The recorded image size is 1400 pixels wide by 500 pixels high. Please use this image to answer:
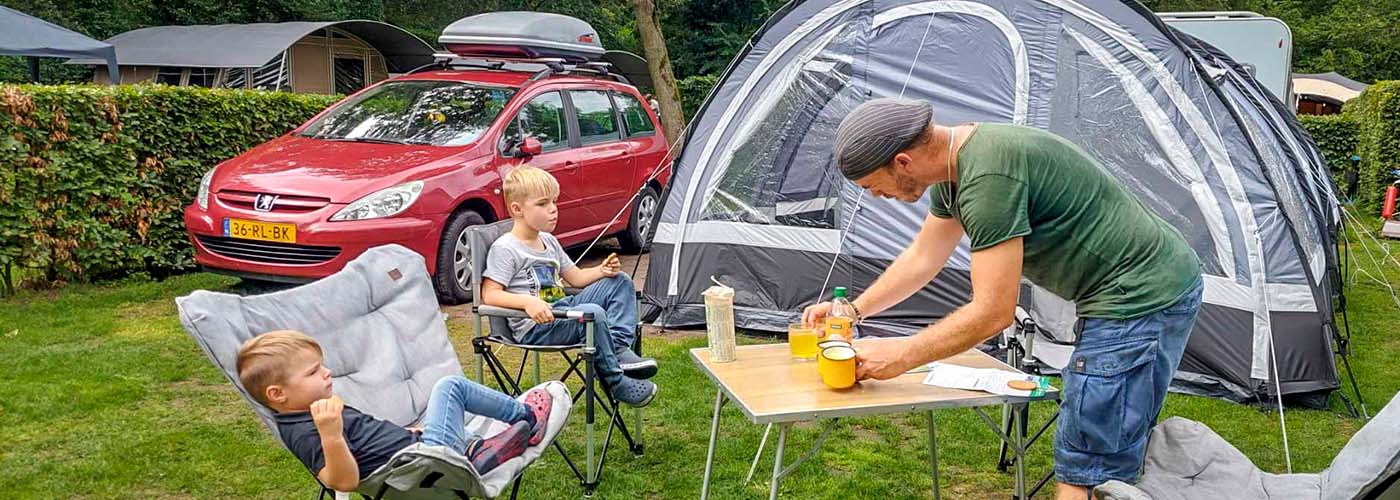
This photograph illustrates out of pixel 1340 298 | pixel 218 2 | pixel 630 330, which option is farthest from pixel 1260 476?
pixel 218 2

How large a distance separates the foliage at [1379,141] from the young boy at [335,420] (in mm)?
11865

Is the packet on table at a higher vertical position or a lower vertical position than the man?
lower

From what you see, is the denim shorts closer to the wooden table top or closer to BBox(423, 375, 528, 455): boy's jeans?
the wooden table top

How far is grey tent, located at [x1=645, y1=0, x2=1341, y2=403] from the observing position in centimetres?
474

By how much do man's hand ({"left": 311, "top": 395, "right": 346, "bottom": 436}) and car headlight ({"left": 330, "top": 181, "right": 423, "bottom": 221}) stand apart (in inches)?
146

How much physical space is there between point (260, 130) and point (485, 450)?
592 cm

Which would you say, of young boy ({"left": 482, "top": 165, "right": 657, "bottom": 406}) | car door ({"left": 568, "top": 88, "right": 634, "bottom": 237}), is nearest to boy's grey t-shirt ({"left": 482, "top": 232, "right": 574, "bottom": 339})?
young boy ({"left": 482, "top": 165, "right": 657, "bottom": 406})

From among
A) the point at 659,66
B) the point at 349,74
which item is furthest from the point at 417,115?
the point at 349,74

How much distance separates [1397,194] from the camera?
35.1 ft

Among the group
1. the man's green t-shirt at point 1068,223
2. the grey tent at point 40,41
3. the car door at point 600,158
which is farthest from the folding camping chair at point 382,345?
the grey tent at point 40,41

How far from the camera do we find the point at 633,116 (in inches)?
333

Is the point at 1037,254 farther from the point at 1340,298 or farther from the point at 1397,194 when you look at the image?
the point at 1397,194

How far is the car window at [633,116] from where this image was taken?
27.4ft

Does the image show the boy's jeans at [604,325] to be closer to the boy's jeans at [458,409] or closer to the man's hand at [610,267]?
the man's hand at [610,267]
